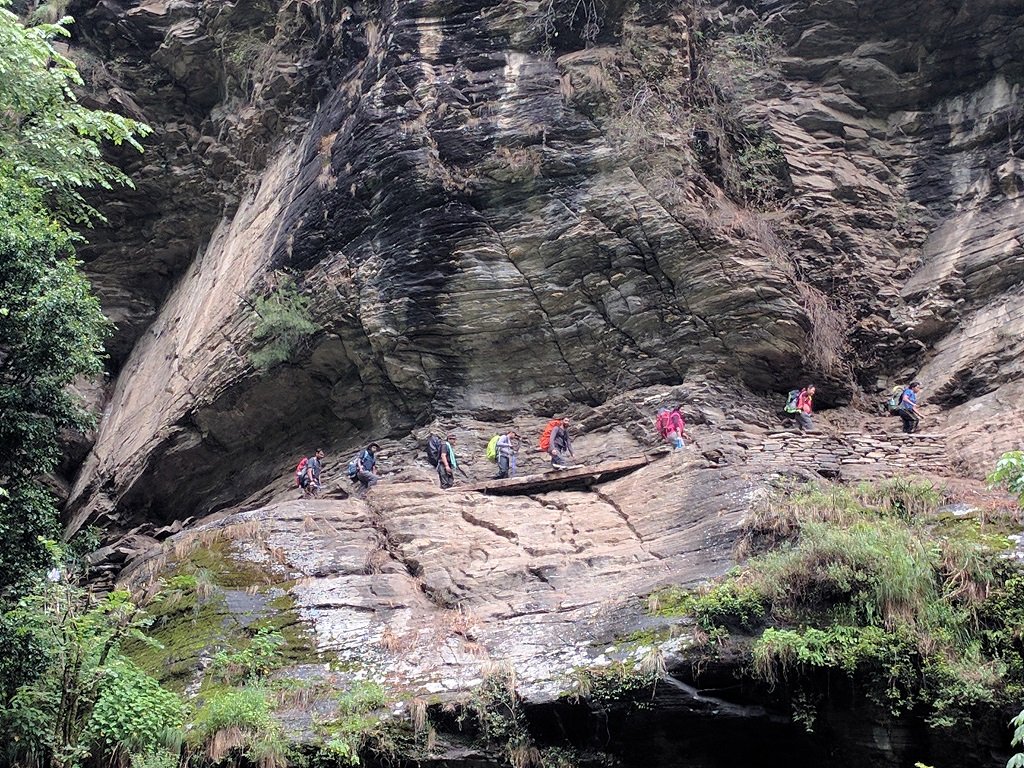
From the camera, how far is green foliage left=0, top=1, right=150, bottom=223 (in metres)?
15.0

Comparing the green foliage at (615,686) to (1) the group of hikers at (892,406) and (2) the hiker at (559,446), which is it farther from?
(1) the group of hikers at (892,406)

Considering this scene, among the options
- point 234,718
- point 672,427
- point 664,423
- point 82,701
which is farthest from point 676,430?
point 82,701

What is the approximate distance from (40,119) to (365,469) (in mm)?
7892

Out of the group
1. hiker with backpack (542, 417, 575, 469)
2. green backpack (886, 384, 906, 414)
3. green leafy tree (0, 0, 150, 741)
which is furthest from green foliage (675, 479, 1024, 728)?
green leafy tree (0, 0, 150, 741)

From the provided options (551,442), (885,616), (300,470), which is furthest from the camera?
(300,470)

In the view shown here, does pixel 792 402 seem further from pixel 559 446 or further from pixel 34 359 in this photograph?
pixel 34 359

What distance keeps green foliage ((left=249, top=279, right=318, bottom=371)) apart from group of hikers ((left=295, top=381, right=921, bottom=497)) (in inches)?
100

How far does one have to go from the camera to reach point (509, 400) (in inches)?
699

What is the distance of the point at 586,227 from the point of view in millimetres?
17188

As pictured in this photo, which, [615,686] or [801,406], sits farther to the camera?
[801,406]

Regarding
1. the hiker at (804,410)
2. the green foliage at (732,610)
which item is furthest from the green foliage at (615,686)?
the hiker at (804,410)

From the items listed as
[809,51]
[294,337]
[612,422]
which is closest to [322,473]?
[294,337]

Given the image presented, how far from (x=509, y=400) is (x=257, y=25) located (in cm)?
1197

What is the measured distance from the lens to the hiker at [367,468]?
16.5m
